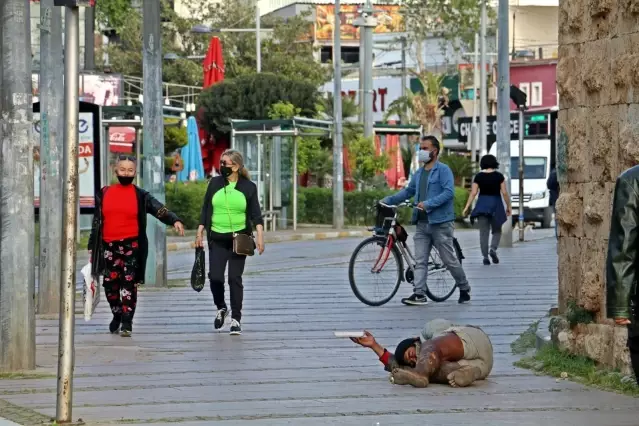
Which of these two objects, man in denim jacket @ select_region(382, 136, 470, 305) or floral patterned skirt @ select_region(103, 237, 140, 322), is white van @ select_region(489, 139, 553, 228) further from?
floral patterned skirt @ select_region(103, 237, 140, 322)

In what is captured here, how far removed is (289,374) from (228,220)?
347cm

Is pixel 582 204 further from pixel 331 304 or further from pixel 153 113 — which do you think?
pixel 153 113

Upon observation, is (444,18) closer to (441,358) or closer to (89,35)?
(89,35)

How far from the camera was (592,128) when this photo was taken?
11.7 metres

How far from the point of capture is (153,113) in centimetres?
2077

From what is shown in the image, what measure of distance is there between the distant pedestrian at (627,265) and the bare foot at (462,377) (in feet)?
12.6

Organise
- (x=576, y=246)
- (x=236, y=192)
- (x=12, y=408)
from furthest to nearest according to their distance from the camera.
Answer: (x=236, y=192)
(x=576, y=246)
(x=12, y=408)

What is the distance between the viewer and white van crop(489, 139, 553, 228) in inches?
1848

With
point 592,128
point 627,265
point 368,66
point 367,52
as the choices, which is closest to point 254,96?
point 368,66

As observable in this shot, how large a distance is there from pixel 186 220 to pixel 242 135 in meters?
2.77

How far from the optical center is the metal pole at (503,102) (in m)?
31.1

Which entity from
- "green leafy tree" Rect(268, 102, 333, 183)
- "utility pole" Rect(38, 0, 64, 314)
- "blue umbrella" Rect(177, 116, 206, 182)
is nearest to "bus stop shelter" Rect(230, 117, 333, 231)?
"green leafy tree" Rect(268, 102, 333, 183)

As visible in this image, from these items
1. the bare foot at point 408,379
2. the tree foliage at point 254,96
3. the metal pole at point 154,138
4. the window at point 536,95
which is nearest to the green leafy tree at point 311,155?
the tree foliage at point 254,96

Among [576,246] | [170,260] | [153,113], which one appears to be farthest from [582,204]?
[170,260]
